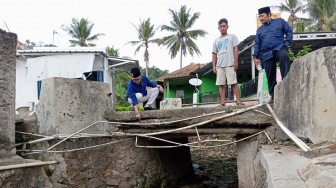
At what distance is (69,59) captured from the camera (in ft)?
37.9

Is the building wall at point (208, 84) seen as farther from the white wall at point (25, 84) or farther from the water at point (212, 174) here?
the water at point (212, 174)

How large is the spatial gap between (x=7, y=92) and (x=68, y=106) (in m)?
1.13

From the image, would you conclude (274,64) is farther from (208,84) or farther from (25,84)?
(208,84)

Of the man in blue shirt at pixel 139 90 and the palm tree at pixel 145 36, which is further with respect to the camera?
the palm tree at pixel 145 36

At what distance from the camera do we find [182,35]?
2908 cm

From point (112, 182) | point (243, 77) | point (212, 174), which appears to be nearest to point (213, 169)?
point (212, 174)

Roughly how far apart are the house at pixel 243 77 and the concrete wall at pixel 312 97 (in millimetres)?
2738

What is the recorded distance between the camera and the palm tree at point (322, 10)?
21844 mm

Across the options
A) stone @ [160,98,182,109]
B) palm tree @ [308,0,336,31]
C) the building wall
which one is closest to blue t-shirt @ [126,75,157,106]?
stone @ [160,98,182,109]

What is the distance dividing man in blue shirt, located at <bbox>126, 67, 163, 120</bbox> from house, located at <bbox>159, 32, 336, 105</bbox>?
2437mm

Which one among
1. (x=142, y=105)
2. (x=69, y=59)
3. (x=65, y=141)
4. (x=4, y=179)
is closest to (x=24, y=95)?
(x=69, y=59)

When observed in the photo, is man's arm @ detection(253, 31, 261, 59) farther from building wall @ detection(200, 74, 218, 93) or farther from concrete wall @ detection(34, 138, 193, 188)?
building wall @ detection(200, 74, 218, 93)

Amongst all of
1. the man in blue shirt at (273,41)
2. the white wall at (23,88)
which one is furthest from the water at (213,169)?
the white wall at (23,88)

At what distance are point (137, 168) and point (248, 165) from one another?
195cm
